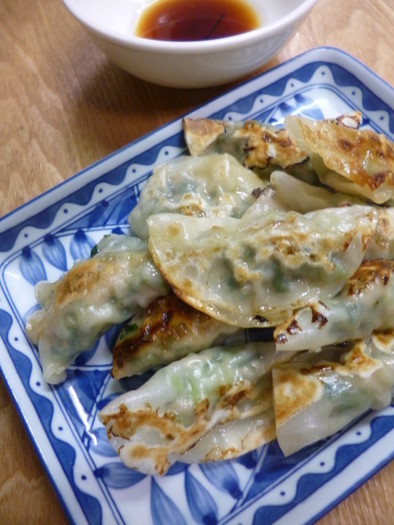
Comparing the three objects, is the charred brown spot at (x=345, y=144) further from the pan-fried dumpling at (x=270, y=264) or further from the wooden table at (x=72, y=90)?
the wooden table at (x=72, y=90)

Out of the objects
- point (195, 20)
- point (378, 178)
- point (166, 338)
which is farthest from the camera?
point (195, 20)

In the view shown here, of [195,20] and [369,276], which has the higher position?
[195,20]

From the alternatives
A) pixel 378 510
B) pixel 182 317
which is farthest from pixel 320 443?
pixel 182 317

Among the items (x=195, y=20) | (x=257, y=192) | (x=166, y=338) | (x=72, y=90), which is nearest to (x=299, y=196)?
(x=257, y=192)

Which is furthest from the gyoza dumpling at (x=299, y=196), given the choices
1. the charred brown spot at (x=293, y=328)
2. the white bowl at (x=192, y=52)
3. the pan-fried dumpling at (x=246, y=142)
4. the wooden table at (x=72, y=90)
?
the wooden table at (x=72, y=90)

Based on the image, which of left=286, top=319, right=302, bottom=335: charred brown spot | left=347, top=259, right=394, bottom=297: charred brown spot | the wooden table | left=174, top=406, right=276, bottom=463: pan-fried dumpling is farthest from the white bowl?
left=174, top=406, right=276, bottom=463: pan-fried dumpling

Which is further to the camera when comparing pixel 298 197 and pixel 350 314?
pixel 298 197

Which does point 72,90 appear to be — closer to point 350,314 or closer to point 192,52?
point 192,52

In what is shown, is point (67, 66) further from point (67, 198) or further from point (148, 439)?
point (148, 439)
